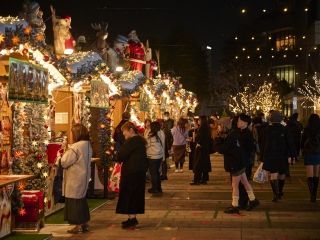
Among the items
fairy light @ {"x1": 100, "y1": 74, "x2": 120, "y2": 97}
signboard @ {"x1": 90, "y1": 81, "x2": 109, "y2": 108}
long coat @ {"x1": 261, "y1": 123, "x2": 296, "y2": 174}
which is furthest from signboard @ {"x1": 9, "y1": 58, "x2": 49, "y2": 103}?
long coat @ {"x1": 261, "y1": 123, "x2": 296, "y2": 174}

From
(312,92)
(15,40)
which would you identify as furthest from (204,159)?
(312,92)

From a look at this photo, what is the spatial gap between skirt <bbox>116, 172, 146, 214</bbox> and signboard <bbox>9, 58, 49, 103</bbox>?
2082 millimetres

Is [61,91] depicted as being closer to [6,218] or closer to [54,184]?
[54,184]

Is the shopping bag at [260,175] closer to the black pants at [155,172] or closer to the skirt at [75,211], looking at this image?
the black pants at [155,172]

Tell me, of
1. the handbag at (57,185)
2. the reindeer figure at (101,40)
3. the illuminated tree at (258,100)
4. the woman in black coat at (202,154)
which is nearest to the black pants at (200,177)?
the woman in black coat at (202,154)

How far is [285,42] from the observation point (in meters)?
81.3

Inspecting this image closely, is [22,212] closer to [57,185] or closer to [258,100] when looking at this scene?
[57,185]

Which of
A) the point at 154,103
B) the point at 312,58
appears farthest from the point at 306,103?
the point at 154,103

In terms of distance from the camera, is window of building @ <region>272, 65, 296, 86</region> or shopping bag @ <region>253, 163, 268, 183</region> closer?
shopping bag @ <region>253, 163, 268, 183</region>

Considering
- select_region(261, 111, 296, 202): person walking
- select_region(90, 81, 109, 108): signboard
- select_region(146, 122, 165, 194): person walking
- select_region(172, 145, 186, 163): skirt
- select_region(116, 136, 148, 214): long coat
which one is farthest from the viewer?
select_region(172, 145, 186, 163): skirt

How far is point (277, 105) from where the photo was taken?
6125 centimetres

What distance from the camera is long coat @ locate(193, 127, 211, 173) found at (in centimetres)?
1703

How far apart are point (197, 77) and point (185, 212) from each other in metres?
49.9

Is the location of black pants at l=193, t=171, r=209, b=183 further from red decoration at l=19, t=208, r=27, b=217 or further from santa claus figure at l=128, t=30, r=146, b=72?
red decoration at l=19, t=208, r=27, b=217
